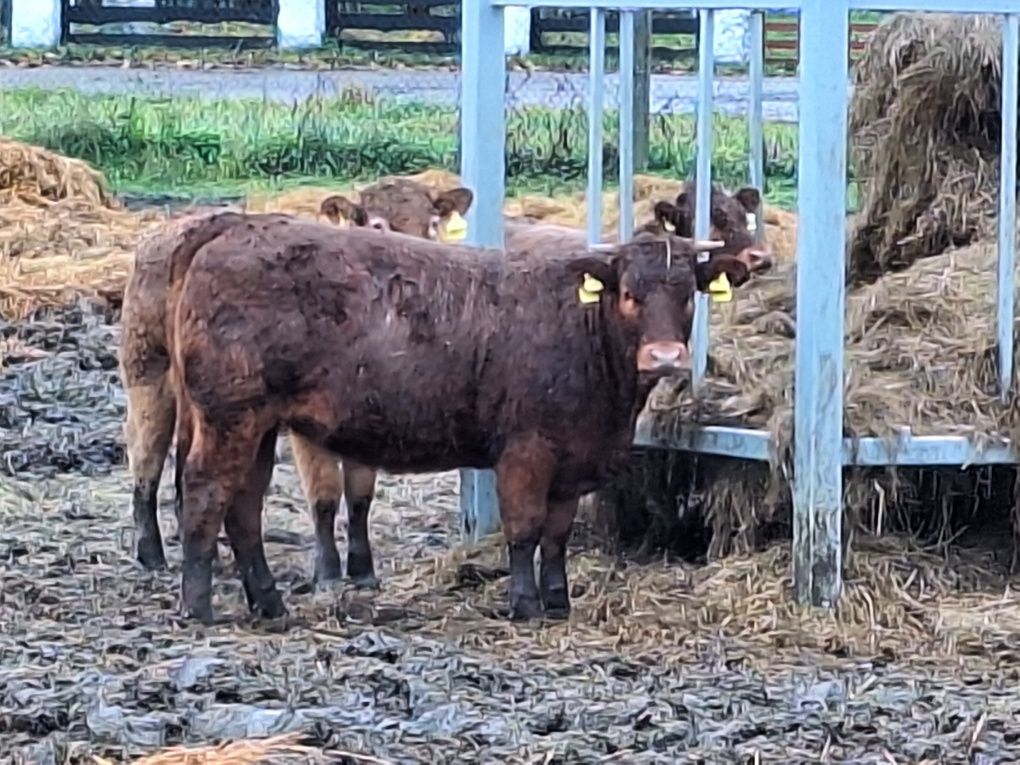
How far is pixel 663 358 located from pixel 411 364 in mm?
869

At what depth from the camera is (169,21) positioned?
25.4 m

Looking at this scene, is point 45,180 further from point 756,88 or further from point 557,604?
point 557,604

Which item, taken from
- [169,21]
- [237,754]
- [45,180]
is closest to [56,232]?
[45,180]

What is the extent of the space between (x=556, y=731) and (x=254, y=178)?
12962 millimetres

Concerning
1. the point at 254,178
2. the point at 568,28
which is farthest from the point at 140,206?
the point at 568,28

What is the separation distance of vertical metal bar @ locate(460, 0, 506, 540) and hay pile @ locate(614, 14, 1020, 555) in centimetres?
55

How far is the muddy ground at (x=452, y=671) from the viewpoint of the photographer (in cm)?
611

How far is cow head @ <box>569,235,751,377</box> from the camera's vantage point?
748cm

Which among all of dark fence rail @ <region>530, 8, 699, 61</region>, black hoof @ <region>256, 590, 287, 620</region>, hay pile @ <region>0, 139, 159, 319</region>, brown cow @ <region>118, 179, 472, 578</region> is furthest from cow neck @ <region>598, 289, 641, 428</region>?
dark fence rail @ <region>530, 8, 699, 61</region>

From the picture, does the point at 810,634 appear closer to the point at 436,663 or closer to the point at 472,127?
the point at 436,663

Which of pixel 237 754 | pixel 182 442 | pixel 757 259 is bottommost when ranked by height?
pixel 237 754

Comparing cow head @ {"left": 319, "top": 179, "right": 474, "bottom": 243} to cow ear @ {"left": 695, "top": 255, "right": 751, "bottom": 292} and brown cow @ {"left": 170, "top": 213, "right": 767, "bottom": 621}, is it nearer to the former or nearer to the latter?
brown cow @ {"left": 170, "top": 213, "right": 767, "bottom": 621}

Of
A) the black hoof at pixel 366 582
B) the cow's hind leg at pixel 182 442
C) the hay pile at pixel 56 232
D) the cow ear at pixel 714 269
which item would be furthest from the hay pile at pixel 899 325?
the hay pile at pixel 56 232

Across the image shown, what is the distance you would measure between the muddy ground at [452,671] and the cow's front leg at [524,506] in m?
0.13
